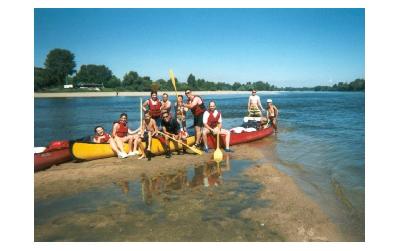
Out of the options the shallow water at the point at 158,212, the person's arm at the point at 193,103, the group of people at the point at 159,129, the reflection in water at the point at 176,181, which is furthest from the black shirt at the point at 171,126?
the shallow water at the point at 158,212

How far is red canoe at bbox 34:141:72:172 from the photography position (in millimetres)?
7263

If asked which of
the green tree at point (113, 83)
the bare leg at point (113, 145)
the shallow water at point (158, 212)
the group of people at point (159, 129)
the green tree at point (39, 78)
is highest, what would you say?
the green tree at point (113, 83)

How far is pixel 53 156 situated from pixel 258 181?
4.86 metres

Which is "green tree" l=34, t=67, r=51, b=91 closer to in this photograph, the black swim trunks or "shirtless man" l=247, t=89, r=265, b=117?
the black swim trunks

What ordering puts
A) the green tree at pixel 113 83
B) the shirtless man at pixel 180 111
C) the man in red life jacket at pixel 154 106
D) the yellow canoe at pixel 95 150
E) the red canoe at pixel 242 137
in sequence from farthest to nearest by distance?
the green tree at pixel 113 83, the shirtless man at pixel 180 111, the red canoe at pixel 242 137, the man in red life jacket at pixel 154 106, the yellow canoe at pixel 95 150

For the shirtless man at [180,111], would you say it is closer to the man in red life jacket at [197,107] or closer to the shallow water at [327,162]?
the man in red life jacket at [197,107]

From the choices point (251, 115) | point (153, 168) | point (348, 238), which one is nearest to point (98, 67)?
point (251, 115)

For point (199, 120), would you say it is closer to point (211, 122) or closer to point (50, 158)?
point (211, 122)

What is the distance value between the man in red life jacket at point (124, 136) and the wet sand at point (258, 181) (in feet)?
1.10

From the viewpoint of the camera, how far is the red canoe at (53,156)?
23.8 feet

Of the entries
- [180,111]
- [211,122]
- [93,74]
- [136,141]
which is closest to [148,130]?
[136,141]

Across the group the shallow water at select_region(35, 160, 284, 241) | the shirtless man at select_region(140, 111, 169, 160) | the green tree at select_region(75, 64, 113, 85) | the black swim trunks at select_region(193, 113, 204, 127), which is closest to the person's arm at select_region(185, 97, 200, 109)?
the black swim trunks at select_region(193, 113, 204, 127)

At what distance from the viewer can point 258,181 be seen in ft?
21.3

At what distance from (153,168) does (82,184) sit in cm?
164
